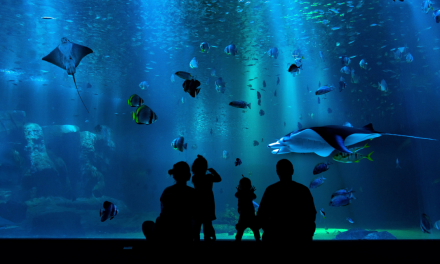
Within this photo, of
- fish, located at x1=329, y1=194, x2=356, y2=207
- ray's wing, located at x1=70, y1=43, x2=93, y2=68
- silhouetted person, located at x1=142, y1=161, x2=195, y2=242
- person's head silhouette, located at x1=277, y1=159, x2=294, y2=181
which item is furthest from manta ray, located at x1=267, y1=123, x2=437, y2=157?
ray's wing, located at x1=70, y1=43, x2=93, y2=68

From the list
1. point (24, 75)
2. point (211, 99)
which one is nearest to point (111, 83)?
point (24, 75)

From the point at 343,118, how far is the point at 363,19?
1418 centimetres

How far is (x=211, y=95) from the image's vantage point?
69.9ft

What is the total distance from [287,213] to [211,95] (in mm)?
19153

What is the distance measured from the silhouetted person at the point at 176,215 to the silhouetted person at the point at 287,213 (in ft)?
3.11

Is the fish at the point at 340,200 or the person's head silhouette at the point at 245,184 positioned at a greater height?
the person's head silhouette at the point at 245,184

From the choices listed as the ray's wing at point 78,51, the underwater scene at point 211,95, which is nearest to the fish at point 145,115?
the underwater scene at point 211,95

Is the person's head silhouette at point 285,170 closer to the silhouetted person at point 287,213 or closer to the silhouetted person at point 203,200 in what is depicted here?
the silhouetted person at point 287,213

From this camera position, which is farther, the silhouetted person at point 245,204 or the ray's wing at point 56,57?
the ray's wing at point 56,57

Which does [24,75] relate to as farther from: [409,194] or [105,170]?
[409,194]

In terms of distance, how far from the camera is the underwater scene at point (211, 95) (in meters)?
10.5

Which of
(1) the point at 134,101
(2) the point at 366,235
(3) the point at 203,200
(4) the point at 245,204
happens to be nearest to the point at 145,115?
(1) the point at 134,101

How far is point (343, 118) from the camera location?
23703 mm

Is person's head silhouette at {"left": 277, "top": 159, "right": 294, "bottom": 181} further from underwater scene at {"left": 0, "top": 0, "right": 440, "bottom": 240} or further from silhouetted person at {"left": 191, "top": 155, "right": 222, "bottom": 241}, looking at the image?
silhouetted person at {"left": 191, "top": 155, "right": 222, "bottom": 241}
